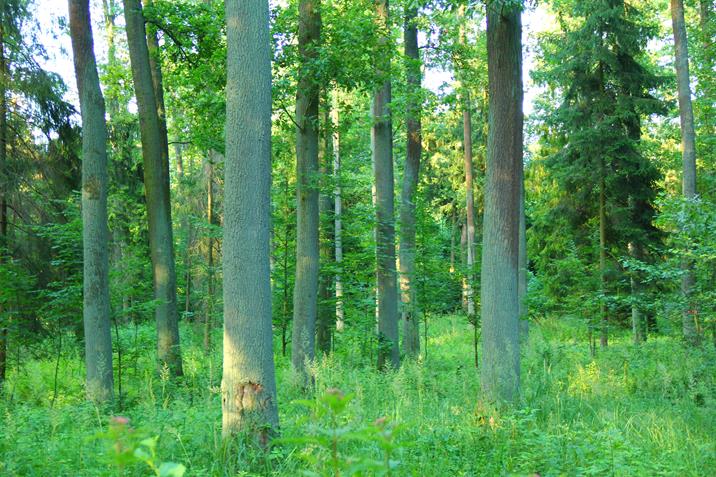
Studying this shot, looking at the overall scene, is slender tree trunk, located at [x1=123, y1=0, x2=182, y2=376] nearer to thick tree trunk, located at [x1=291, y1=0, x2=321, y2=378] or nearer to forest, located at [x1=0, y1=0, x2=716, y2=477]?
forest, located at [x1=0, y1=0, x2=716, y2=477]

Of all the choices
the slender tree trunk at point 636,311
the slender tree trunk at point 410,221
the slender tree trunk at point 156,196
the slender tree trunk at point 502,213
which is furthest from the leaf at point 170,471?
the slender tree trunk at point 636,311

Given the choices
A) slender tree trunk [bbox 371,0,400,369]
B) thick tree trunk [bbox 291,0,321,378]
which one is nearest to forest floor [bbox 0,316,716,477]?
thick tree trunk [bbox 291,0,321,378]

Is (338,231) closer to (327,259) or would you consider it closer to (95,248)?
(327,259)

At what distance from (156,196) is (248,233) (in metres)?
6.72

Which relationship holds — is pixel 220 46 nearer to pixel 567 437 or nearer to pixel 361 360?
pixel 361 360

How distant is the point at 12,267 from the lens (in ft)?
35.8

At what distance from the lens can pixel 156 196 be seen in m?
12.1

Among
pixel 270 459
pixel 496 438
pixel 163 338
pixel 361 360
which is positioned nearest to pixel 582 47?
pixel 361 360

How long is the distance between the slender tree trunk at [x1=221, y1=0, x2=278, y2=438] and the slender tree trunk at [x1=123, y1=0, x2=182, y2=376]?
6.30m

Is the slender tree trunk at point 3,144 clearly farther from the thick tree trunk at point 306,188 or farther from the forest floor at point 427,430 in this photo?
the thick tree trunk at point 306,188

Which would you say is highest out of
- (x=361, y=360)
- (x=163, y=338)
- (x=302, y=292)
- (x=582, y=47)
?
(x=582, y=47)

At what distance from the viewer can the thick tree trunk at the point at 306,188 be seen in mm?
11078

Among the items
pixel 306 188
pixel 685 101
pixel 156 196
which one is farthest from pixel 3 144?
pixel 685 101

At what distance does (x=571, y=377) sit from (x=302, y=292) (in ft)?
15.6
